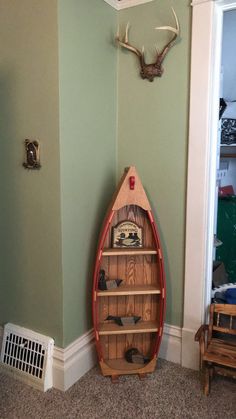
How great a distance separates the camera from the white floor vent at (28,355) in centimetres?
185

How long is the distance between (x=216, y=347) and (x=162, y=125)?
1292 millimetres

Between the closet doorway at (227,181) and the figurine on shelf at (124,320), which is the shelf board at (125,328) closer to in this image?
the figurine on shelf at (124,320)

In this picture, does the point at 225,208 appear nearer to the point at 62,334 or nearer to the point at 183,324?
the point at 183,324

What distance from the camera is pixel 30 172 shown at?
5.99ft

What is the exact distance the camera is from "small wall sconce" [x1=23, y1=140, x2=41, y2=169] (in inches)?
69.6

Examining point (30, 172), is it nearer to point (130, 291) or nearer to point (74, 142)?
point (74, 142)

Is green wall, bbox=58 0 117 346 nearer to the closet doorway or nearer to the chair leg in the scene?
the chair leg

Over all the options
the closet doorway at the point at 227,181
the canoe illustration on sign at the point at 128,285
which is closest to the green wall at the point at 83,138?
the canoe illustration on sign at the point at 128,285

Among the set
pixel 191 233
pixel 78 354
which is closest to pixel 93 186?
pixel 191 233

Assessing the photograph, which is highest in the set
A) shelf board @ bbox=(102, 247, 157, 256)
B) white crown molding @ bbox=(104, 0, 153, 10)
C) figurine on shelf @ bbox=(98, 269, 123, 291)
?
white crown molding @ bbox=(104, 0, 153, 10)

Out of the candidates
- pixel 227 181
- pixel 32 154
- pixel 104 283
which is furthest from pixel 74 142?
pixel 227 181

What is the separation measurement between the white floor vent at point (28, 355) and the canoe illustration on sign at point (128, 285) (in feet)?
0.96

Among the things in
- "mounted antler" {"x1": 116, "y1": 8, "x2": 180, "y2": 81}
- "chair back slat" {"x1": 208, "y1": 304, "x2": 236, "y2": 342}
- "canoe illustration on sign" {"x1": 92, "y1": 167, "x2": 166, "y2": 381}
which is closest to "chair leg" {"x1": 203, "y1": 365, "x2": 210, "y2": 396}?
"chair back slat" {"x1": 208, "y1": 304, "x2": 236, "y2": 342}

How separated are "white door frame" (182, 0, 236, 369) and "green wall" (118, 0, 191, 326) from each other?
53 millimetres
